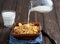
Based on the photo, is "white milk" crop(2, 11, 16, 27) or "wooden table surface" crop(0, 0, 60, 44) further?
"white milk" crop(2, 11, 16, 27)

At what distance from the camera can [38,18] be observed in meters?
1.69

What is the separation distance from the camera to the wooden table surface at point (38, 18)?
1374 millimetres

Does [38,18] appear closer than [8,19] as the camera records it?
No

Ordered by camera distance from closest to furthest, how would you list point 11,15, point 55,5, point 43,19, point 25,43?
point 25,43
point 11,15
point 43,19
point 55,5

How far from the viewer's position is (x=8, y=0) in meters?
2.11

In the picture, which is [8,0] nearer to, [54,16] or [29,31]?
[54,16]

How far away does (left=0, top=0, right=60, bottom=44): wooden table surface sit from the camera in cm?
137

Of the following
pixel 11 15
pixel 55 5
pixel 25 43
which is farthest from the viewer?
pixel 55 5

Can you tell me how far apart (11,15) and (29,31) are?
33 centimetres

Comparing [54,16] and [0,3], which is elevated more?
[0,3]

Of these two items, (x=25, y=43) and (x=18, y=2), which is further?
(x=18, y=2)

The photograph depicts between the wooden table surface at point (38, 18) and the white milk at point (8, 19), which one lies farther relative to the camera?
the white milk at point (8, 19)

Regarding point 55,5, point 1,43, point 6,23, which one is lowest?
point 1,43

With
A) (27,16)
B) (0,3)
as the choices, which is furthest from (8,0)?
(27,16)
